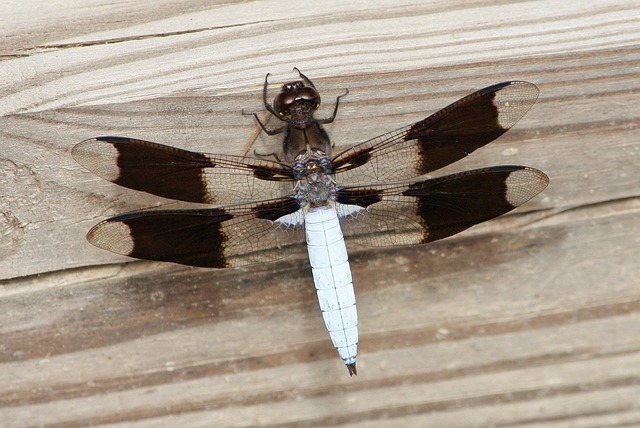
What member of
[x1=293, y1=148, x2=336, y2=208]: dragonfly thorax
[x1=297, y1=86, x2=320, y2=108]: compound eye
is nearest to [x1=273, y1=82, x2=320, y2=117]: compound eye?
[x1=297, y1=86, x2=320, y2=108]: compound eye

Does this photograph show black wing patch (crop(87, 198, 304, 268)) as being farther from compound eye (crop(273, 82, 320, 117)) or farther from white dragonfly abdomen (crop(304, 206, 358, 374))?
compound eye (crop(273, 82, 320, 117))

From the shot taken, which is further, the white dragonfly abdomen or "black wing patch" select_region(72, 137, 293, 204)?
the white dragonfly abdomen

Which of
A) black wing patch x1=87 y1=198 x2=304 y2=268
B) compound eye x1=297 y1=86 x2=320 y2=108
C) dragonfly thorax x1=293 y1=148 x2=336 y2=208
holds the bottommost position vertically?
black wing patch x1=87 y1=198 x2=304 y2=268

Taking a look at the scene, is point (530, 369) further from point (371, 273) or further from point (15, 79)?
point (15, 79)

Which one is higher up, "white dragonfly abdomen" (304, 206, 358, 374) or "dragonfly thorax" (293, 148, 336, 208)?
"dragonfly thorax" (293, 148, 336, 208)

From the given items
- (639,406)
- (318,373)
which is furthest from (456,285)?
(639,406)

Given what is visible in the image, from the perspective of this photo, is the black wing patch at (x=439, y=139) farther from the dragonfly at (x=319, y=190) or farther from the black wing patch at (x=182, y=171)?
the black wing patch at (x=182, y=171)

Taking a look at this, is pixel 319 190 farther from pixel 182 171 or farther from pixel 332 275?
pixel 182 171
